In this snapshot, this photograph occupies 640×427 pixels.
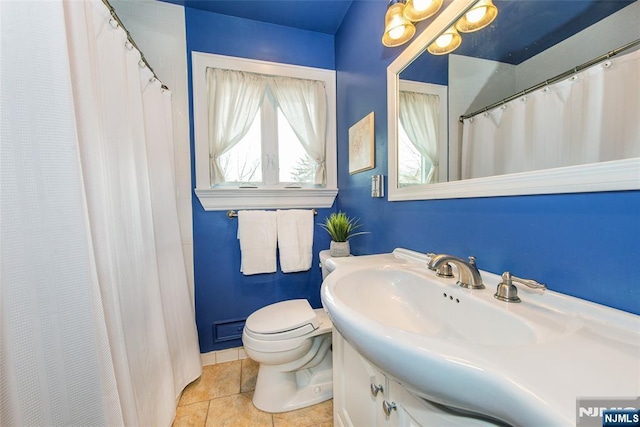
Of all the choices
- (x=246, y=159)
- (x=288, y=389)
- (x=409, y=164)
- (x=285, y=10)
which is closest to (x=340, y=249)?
(x=409, y=164)

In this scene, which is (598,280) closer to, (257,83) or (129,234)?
(129,234)

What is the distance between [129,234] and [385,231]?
3.74 ft

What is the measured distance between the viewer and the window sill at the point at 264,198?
158cm

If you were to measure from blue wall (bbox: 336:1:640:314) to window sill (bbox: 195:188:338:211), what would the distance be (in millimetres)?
551

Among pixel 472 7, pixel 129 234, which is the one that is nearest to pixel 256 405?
pixel 129 234

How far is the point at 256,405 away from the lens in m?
1.24

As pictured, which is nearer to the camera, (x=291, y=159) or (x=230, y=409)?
(x=230, y=409)

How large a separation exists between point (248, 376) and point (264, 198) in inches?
46.3

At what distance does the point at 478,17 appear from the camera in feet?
2.38

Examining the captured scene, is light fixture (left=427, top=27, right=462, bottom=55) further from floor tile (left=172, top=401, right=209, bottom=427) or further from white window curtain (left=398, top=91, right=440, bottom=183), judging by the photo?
floor tile (left=172, top=401, right=209, bottom=427)

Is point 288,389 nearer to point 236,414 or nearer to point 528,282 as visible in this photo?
point 236,414

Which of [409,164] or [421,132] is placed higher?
[421,132]

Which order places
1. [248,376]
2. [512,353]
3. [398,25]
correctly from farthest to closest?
[248,376]
[398,25]
[512,353]

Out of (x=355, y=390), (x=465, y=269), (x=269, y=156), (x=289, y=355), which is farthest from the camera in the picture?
(x=269, y=156)
